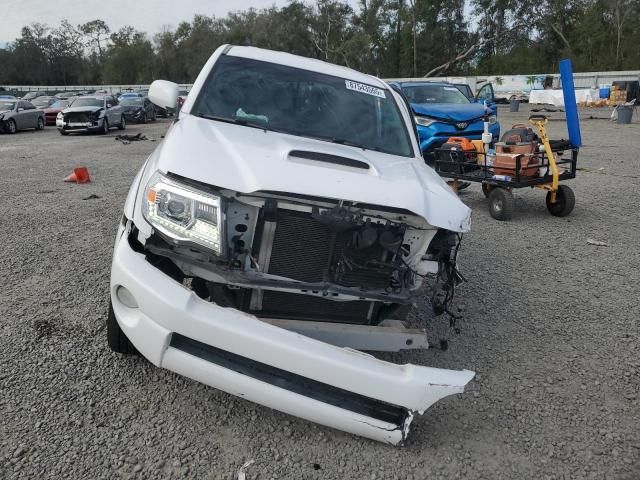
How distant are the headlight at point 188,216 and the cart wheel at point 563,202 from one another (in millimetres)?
6251

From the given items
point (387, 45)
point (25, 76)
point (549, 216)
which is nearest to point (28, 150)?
point (549, 216)

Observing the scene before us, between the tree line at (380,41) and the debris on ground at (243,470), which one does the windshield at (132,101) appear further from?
the tree line at (380,41)

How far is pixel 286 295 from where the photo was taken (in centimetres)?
Result: 293

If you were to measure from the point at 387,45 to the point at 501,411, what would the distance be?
76.5 metres

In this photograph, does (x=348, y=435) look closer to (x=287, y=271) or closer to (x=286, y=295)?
(x=286, y=295)

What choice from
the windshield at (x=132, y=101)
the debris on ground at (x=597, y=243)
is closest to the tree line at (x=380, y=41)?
the windshield at (x=132, y=101)

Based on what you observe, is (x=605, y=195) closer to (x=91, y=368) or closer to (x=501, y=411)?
(x=501, y=411)

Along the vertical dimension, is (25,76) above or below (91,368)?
above

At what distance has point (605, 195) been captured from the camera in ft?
30.3

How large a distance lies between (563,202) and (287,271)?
19.7 feet

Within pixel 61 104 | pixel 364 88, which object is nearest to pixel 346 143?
pixel 364 88

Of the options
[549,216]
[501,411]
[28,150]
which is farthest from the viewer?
[28,150]

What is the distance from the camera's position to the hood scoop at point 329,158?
311 cm

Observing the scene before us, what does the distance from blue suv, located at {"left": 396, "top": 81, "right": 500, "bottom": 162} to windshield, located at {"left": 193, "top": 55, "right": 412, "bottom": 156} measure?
6.81m
